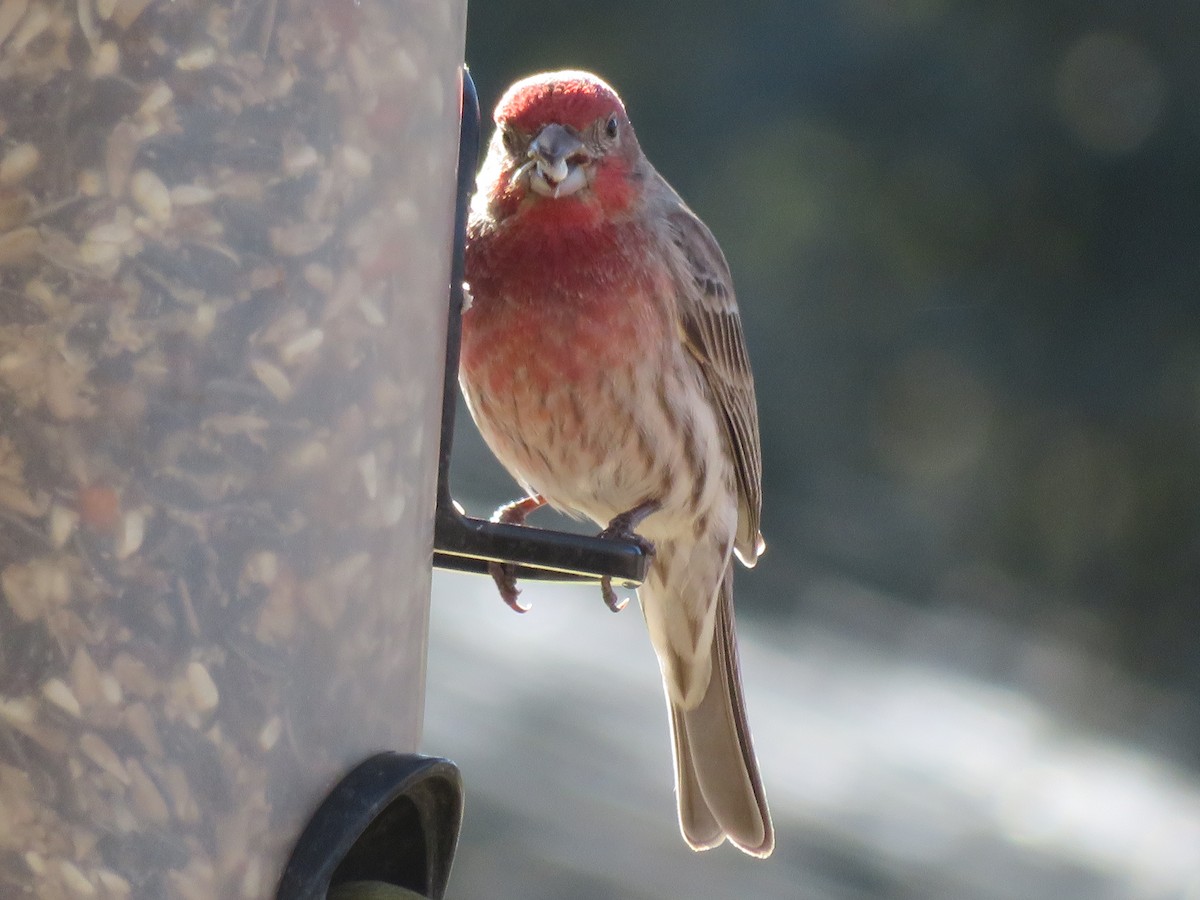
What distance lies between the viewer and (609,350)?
152 inches

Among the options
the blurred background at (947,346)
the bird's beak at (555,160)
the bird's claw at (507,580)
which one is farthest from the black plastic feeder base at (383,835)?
the blurred background at (947,346)

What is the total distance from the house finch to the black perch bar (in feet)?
0.82

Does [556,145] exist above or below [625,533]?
above

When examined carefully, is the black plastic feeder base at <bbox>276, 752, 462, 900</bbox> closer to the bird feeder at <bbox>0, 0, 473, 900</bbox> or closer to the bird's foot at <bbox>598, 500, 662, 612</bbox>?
the bird feeder at <bbox>0, 0, 473, 900</bbox>

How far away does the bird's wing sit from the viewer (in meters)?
4.15

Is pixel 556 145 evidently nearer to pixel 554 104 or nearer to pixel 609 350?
pixel 554 104

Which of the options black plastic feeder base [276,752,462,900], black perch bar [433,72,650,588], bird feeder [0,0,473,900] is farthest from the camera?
black perch bar [433,72,650,588]

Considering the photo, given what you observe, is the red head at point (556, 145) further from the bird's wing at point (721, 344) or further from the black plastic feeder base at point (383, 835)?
the black plastic feeder base at point (383, 835)

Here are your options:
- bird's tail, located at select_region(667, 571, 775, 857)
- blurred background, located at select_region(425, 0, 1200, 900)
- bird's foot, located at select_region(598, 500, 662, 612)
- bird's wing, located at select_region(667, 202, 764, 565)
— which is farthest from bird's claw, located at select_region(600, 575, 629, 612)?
blurred background, located at select_region(425, 0, 1200, 900)

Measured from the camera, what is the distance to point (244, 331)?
2.44 metres

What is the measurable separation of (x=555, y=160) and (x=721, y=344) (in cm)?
77

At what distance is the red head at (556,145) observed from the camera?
12.2ft

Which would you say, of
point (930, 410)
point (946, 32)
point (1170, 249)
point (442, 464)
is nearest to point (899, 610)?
point (930, 410)

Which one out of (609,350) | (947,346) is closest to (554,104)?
(609,350)
